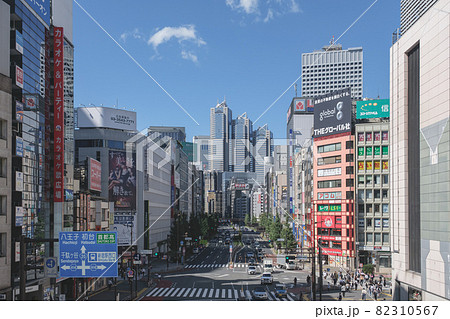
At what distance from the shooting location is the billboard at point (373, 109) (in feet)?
258

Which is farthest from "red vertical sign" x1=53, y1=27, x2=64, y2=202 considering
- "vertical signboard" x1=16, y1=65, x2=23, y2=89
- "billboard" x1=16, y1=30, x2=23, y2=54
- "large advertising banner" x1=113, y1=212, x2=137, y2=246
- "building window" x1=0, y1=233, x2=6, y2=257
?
"large advertising banner" x1=113, y1=212, x2=137, y2=246

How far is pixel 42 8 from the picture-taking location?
4100cm

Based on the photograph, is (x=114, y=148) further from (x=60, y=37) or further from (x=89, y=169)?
(x=60, y=37)

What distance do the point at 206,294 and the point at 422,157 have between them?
27092 mm

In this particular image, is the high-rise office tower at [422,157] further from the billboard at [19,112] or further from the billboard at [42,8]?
the billboard at [42,8]

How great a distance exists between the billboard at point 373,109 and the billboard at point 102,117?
1750 inches

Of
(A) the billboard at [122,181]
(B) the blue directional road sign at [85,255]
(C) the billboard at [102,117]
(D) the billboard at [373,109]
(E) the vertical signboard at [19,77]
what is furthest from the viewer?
(C) the billboard at [102,117]

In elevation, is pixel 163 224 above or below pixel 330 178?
below

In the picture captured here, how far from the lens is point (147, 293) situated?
5103 cm

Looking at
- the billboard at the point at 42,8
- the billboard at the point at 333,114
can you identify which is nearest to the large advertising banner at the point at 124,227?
the billboard at the point at 333,114

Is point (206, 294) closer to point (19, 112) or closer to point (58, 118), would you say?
point (58, 118)

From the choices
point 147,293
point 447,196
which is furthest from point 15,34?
point 447,196

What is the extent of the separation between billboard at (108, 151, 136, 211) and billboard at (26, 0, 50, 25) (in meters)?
41.2
